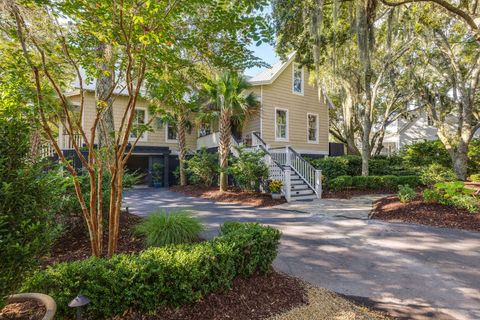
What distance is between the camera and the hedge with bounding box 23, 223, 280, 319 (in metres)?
2.29

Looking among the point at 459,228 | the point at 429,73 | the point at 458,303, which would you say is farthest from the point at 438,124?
the point at 458,303

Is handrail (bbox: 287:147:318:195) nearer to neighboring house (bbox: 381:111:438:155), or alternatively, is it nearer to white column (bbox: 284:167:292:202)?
white column (bbox: 284:167:292:202)

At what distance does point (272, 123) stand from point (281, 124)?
2.78 feet

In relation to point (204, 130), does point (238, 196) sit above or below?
below

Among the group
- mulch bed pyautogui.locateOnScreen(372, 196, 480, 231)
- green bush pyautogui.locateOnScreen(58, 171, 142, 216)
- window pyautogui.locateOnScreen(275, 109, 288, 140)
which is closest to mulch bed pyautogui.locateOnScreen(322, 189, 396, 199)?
mulch bed pyautogui.locateOnScreen(372, 196, 480, 231)

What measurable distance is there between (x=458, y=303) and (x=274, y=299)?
2115mm

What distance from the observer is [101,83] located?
205 inches

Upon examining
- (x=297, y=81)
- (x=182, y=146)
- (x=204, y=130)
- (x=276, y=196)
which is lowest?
(x=276, y=196)

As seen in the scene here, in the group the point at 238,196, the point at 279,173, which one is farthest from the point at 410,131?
the point at 238,196

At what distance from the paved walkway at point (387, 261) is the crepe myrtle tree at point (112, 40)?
107 inches

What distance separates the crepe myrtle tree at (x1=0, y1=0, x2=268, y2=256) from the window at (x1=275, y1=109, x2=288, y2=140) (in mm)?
10717

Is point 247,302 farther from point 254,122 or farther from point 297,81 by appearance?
point 297,81

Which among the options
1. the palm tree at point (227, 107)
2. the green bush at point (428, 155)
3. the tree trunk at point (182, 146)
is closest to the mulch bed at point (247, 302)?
the palm tree at point (227, 107)

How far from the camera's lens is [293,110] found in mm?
15141
